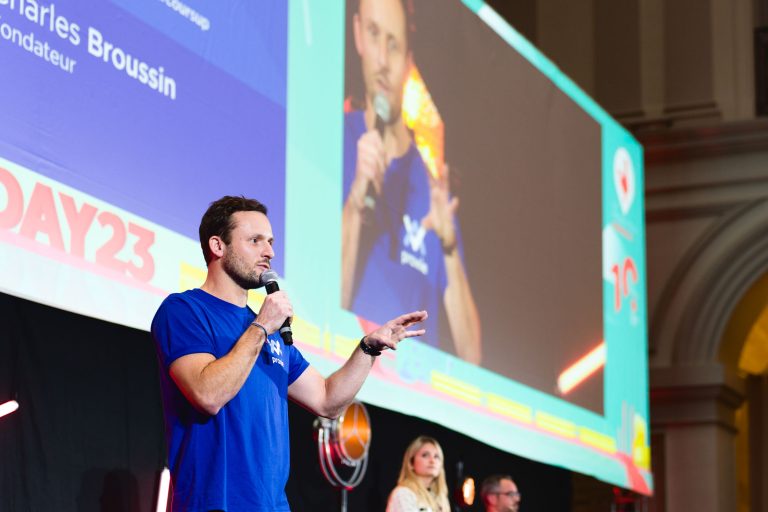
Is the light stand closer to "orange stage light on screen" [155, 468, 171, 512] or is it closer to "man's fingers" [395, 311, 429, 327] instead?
"orange stage light on screen" [155, 468, 171, 512]

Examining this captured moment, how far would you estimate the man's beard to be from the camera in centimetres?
258

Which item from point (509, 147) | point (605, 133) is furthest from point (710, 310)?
point (509, 147)

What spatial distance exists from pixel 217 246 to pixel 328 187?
229 centimetres

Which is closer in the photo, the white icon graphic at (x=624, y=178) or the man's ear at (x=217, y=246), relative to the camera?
the man's ear at (x=217, y=246)

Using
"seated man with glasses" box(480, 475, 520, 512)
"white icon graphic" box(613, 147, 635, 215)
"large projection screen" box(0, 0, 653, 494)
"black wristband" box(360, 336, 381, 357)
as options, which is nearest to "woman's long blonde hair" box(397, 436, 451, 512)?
"large projection screen" box(0, 0, 653, 494)

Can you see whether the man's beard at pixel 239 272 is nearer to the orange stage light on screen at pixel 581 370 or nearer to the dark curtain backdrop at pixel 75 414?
the dark curtain backdrop at pixel 75 414

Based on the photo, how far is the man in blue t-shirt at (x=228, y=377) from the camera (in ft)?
7.82

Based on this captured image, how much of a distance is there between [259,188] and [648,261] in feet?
19.9

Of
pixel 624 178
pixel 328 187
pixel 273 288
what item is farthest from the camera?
pixel 624 178

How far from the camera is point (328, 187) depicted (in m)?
4.88

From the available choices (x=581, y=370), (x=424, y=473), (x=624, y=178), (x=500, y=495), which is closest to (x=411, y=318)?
(x=424, y=473)

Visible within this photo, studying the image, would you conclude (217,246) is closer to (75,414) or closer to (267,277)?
(267,277)

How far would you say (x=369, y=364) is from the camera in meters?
2.79

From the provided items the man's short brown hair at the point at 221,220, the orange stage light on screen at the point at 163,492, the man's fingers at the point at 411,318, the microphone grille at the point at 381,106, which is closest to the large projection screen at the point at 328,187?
the microphone grille at the point at 381,106
